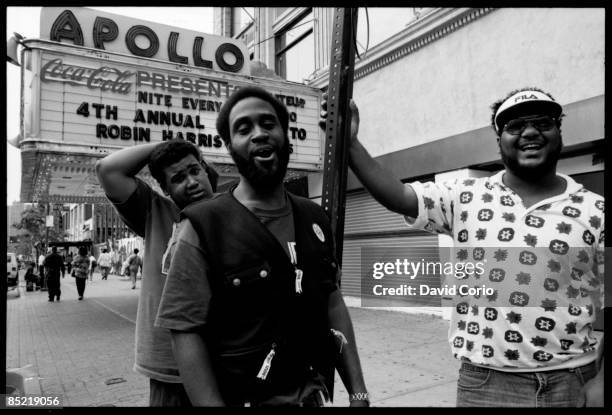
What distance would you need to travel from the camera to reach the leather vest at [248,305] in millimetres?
1376

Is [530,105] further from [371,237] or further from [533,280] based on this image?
[371,237]

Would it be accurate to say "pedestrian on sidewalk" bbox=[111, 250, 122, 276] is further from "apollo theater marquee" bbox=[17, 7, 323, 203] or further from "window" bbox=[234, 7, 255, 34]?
"apollo theater marquee" bbox=[17, 7, 323, 203]

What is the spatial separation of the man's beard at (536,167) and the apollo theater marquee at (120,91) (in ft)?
23.4

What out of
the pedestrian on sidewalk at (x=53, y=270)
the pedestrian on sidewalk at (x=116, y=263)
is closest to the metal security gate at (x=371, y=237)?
the pedestrian on sidewalk at (x=53, y=270)

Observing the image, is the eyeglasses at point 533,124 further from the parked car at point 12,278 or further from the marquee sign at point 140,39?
the parked car at point 12,278

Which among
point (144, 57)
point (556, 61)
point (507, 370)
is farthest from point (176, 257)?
point (144, 57)

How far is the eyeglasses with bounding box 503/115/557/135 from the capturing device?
1846 mm

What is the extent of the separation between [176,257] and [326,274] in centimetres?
54

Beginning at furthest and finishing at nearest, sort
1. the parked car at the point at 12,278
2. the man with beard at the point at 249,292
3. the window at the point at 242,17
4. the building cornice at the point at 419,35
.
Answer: the parked car at the point at 12,278 → the window at the point at 242,17 → the building cornice at the point at 419,35 → the man with beard at the point at 249,292

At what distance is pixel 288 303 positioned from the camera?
1443 mm

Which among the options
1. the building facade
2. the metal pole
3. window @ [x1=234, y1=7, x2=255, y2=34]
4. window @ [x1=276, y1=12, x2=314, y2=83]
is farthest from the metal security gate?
window @ [x1=234, y1=7, x2=255, y2=34]

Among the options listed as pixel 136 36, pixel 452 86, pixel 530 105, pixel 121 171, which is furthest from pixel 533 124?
pixel 136 36

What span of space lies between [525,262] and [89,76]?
7.68 m

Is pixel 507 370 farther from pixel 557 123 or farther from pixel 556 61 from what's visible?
pixel 556 61
